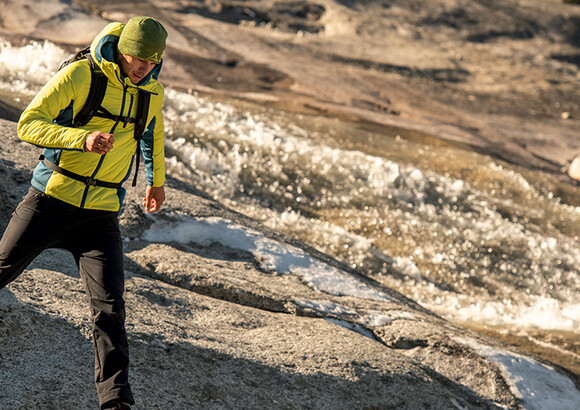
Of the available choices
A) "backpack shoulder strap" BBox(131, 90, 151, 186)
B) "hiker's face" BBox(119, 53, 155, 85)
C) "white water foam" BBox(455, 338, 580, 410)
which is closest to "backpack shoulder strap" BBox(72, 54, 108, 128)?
"hiker's face" BBox(119, 53, 155, 85)

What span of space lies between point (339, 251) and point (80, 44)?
267 inches

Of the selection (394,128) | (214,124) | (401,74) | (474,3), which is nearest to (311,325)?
(214,124)

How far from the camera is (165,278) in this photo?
15.0 feet

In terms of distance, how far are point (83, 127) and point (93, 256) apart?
0.64 meters

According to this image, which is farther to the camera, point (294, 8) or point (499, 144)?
point (294, 8)

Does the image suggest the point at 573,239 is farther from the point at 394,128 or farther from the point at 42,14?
the point at 42,14

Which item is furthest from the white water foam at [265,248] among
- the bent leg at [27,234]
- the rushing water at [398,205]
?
the rushing water at [398,205]

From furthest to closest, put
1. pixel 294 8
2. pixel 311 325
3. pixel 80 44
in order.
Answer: pixel 294 8 → pixel 80 44 → pixel 311 325

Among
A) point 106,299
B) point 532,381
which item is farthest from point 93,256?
point 532,381

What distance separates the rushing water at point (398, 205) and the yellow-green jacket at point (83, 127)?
16.0 ft

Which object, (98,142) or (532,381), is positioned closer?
(98,142)

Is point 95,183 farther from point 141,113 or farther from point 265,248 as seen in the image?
point 265,248

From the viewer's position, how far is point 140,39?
2988 mm

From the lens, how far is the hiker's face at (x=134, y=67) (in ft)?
10.00
